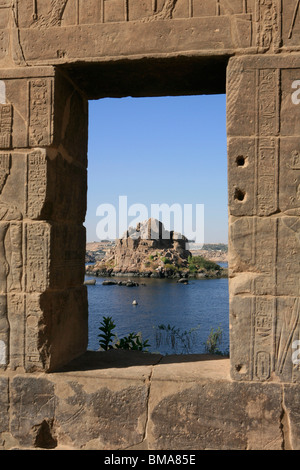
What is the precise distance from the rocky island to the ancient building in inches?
1486

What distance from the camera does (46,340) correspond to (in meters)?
3.30

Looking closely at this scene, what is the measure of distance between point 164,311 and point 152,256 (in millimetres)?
18410

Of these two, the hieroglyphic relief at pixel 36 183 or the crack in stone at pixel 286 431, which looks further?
the hieroglyphic relief at pixel 36 183

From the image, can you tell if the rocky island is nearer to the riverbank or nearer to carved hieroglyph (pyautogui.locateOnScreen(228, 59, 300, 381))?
the riverbank

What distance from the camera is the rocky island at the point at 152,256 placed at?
41.7 metres

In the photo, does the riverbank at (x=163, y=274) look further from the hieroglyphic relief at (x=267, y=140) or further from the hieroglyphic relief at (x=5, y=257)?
the hieroglyphic relief at (x=267, y=140)

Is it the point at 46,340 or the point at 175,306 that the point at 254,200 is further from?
the point at 175,306

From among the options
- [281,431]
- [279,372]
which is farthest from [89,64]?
[281,431]

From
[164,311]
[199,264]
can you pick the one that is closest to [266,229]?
[164,311]

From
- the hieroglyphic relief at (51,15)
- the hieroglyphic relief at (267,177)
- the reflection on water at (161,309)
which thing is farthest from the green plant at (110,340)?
the reflection on water at (161,309)

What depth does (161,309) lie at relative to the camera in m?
26.6

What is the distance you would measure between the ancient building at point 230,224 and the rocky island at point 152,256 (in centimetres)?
3775

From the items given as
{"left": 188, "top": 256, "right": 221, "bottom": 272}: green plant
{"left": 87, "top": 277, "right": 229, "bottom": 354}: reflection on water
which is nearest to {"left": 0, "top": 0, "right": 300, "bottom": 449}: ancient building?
{"left": 87, "top": 277, "right": 229, "bottom": 354}: reflection on water

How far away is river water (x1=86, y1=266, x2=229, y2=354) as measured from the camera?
1472 cm
